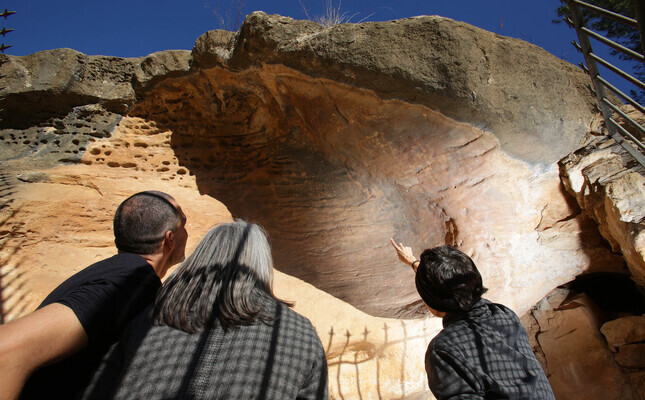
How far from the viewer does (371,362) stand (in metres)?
3.07

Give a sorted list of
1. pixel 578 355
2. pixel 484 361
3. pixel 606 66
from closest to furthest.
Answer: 1. pixel 484 361
2. pixel 606 66
3. pixel 578 355


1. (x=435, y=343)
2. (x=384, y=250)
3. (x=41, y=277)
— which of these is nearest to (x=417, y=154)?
(x=384, y=250)

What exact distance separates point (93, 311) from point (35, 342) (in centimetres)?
15

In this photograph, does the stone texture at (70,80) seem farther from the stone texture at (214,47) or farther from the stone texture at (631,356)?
the stone texture at (631,356)

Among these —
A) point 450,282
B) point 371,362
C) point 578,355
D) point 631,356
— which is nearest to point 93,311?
point 450,282

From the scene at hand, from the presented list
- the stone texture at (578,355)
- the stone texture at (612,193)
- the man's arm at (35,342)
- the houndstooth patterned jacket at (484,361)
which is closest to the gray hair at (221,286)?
the man's arm at (35,342)

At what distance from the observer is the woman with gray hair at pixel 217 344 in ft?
3.10

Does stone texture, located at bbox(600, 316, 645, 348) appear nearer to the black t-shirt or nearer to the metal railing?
the metal railing

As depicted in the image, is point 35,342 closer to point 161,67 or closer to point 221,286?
point 221,286

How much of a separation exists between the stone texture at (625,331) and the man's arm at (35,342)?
3.47 m

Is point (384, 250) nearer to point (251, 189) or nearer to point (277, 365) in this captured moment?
point (251, 189)

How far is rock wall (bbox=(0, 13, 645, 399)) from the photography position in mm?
2514

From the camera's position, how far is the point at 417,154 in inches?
115

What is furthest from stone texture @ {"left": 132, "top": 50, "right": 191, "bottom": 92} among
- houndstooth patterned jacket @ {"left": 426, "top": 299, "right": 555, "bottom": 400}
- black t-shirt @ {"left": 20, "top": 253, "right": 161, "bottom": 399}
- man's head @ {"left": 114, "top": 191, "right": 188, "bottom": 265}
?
houndstooth patterned jacket @ {"left": 426, "top": 299, "right": 555, "bottom": 400}
